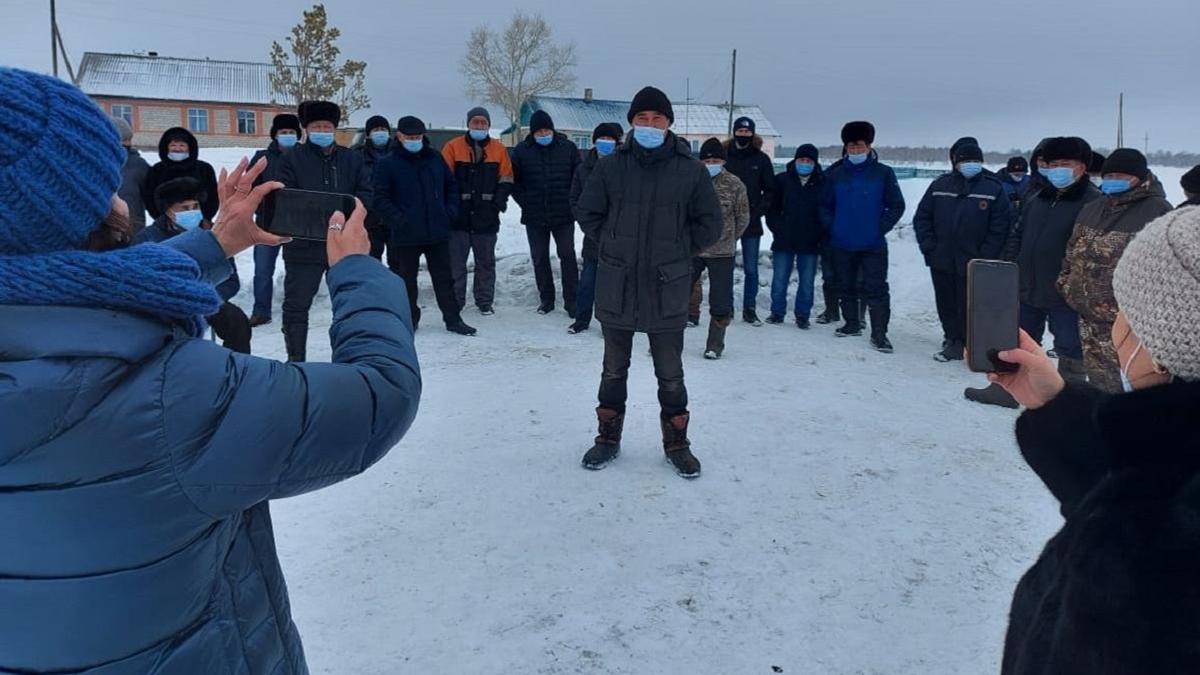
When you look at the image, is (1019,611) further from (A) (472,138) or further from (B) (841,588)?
(A) (472,138)

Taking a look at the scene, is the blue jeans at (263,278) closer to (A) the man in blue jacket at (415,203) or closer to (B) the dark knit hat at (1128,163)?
(A) the man in blue jacket at (415,203)

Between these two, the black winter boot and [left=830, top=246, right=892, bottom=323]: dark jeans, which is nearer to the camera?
the black winter boot

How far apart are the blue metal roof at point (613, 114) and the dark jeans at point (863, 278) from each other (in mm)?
37075

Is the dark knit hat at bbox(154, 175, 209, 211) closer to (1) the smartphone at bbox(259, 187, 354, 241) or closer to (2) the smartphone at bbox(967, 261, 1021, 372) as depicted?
(1) the smartphone at bbox(259, 187, 354, 241)

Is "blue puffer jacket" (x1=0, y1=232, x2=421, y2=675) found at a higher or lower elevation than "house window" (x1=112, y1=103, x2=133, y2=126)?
lower

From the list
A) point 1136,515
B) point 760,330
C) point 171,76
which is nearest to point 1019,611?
point 1136,515

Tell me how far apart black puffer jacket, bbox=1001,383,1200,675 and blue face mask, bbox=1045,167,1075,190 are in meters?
5.52

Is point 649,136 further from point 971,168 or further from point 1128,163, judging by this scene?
point 971,168

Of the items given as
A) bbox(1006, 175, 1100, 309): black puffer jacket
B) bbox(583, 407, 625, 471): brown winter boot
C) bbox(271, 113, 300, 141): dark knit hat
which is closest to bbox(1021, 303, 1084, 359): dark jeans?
bbox(1006, 175, 1100, 309): black puffer jacket

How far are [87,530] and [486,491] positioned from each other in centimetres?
330

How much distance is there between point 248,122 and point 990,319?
169 feet

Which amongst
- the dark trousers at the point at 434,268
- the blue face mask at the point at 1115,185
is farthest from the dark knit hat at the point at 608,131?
the blue face mask at the point at 1115,185

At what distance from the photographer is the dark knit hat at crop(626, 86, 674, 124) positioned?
4.75 meters

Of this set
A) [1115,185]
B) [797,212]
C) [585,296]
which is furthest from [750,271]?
[1115,185]
